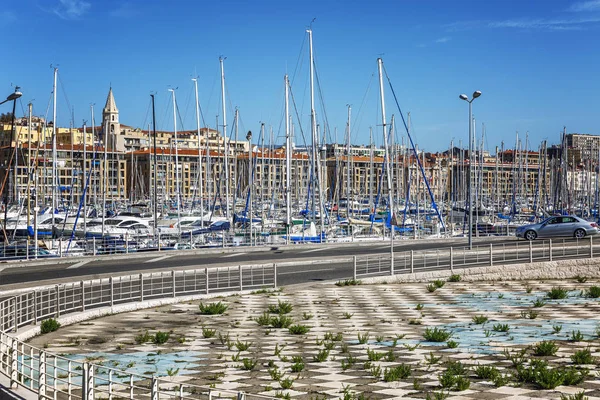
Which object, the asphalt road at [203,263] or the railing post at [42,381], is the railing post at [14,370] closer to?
the railing post at [42,381]

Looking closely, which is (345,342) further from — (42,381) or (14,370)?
(42,381)

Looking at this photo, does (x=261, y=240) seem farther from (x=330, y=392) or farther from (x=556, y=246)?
(x=330, y=392)

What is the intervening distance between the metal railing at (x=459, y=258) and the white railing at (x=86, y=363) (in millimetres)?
3832

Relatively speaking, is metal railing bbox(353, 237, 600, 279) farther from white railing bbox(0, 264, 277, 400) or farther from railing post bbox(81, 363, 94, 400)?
railing post bbox(81, 363, 94, 400)

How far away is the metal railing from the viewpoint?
104ft

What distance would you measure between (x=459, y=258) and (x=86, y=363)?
84.7 feet

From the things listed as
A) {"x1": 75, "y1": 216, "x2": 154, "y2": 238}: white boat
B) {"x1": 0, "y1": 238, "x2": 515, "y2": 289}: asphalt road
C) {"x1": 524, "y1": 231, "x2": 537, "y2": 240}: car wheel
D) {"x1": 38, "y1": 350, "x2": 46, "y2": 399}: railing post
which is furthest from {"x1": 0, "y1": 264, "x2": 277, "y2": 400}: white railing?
{"x1": 75, "y1": 216, "x2": 154, "y2": 238}: white boat

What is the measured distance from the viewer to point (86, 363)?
34.7ft

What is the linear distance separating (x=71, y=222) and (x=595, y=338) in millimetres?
51864

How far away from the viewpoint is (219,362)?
49.9ft

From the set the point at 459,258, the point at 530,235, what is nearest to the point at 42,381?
the point at 459,258

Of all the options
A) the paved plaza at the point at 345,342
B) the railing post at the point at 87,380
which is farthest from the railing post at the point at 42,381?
the paved plaza at the point at 345,342

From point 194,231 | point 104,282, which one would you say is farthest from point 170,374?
point 194,231

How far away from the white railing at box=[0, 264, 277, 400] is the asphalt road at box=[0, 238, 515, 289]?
2.20 metres
